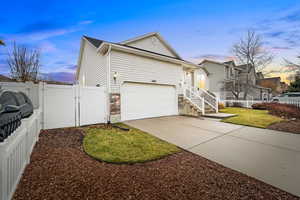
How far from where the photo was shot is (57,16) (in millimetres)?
8680

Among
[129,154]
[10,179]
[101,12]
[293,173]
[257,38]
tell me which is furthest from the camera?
[257,38]

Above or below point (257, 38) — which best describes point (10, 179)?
below

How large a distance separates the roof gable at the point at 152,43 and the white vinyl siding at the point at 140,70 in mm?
2208

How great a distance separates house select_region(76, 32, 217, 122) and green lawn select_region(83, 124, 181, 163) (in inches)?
117

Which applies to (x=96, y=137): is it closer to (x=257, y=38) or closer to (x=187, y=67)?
(x=187, y=67)

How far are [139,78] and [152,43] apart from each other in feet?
14.7

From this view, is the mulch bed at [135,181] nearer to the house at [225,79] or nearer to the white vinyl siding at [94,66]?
the white vinyl siding at [94,66]

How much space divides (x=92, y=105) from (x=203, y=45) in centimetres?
1232

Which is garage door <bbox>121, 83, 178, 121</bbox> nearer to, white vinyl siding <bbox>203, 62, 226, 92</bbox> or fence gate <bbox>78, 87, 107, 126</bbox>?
fence gate <bbox>78, 87, 107, 126</bbox>

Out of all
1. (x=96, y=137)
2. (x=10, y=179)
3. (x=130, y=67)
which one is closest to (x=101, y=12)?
(x=130, y=67)

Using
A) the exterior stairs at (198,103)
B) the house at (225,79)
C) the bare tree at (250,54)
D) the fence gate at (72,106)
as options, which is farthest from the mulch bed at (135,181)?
the bare tree at (250,54)

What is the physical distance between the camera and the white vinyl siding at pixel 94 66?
26.7 ft

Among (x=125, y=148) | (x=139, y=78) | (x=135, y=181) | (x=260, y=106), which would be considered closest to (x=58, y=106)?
(x=125, y=148)

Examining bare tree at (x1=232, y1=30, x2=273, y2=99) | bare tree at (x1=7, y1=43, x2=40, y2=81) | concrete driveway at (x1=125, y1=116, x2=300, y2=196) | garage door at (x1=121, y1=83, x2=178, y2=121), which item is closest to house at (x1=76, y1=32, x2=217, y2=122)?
garage door at (x1=121, y1=83, x2=178, y2=121)
